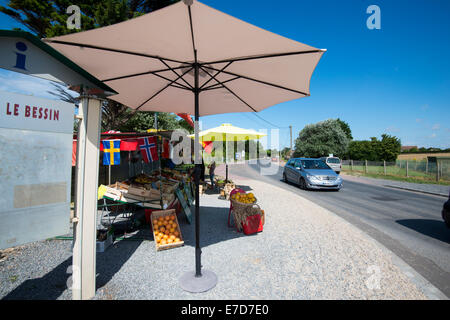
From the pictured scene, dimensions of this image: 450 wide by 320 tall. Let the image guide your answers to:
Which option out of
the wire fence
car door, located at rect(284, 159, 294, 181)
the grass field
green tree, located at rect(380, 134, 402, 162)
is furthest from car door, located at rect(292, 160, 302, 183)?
green tree, located at rect(380, 134, 402, 162)

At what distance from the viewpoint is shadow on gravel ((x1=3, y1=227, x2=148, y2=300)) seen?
2.44 metres

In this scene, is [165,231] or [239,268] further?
[165,231]

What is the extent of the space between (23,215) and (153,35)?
2.12 metres

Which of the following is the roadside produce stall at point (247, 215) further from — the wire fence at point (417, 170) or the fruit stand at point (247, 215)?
the wire fence at point (417, 170)

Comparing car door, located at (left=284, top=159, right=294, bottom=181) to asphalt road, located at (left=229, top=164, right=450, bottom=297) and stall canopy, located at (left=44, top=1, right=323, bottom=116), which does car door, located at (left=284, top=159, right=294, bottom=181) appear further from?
stall canopy, located at (left=44, top=1, right=323, bottom=116)

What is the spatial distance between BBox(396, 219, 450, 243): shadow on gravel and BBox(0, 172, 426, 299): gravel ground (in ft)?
6.67

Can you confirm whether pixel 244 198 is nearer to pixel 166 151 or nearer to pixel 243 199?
pixel 243 199

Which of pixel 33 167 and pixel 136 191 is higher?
pixel 33 167

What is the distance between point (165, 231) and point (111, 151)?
8.54ft

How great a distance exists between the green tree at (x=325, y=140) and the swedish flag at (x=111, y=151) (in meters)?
35.0

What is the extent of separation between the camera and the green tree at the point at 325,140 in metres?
33.7

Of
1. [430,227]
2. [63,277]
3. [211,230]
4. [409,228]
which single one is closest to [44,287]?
[63,277]

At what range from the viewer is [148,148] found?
4.97 meters

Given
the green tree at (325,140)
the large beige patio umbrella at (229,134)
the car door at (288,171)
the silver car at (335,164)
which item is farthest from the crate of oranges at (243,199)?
the green tree at (325,140)
